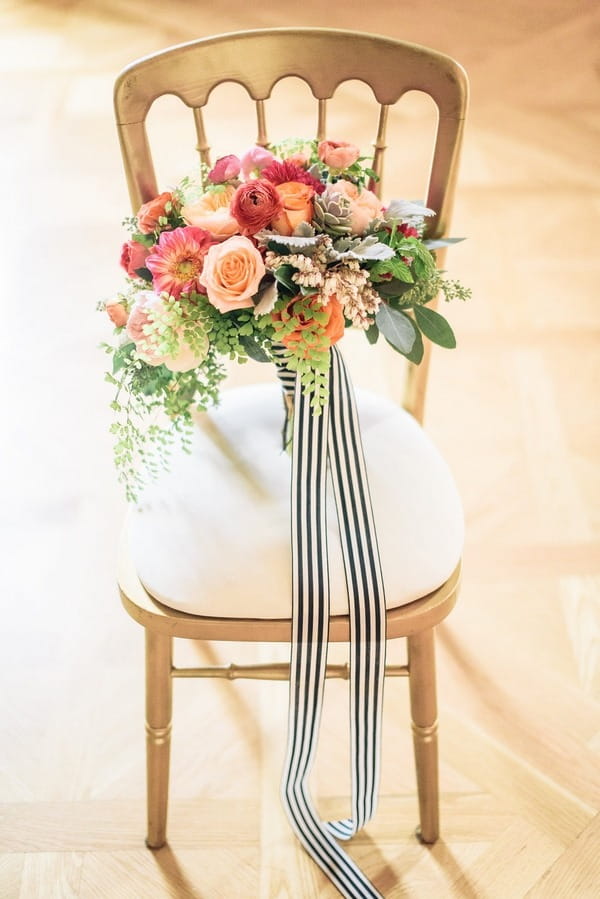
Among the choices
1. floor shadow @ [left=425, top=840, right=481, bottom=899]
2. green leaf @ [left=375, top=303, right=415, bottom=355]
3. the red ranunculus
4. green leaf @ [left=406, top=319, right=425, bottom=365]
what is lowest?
floor shadow @ [left=425, top=840, right=481, bottom=899]

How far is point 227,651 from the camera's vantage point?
5.11 ft

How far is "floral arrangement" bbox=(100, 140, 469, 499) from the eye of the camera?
3.02 ft

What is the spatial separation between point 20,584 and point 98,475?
0.96ft

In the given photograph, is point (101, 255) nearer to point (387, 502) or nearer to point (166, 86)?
point (166, 86)

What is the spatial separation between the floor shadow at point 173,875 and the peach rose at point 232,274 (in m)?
0.85

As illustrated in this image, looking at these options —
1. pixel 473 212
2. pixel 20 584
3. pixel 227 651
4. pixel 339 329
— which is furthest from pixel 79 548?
pixel 473 212

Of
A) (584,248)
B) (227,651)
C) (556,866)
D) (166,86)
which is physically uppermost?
(166,86)

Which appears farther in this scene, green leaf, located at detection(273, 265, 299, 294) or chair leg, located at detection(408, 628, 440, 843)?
chair leg, located at detection(408, 628, 440, 843)

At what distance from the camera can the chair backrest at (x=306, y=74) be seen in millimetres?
1104

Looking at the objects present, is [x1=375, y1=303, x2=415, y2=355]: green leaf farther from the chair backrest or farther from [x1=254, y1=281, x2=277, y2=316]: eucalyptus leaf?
the chair backrest

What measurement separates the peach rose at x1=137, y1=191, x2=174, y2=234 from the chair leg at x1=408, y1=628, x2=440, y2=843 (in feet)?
1.90

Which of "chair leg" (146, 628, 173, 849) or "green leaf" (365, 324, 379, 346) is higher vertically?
"green leaf" (365, 324, 379, 346)

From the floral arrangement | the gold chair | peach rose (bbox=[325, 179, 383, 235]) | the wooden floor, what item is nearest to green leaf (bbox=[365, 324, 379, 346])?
the floral arrangement

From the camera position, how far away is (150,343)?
95 centimetres
